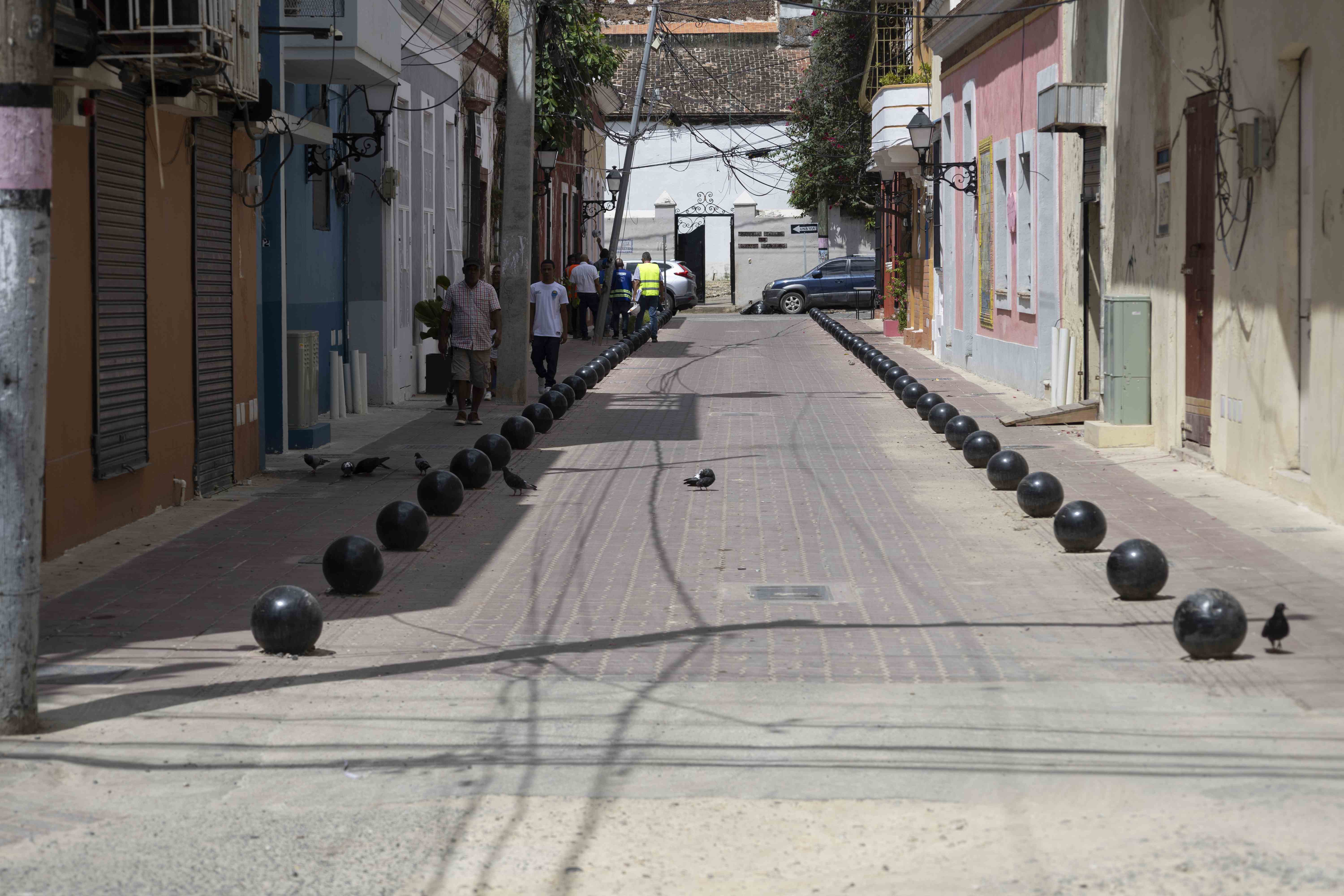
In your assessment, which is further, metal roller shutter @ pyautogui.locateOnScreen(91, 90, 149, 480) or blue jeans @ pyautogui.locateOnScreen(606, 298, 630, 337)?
blue jeans @ pyautogui.locateOnScreen(606, 298, 630, 337)

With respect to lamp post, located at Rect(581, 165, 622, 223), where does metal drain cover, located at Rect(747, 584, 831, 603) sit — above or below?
below

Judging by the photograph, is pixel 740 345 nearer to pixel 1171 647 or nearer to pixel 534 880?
pixel 1171 647

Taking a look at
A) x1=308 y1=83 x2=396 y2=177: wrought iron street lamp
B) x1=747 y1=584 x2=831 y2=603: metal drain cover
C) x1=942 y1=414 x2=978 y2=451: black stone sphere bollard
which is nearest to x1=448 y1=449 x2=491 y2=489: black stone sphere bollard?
x1=747 y1=584 x2=831 y2=603: metal drain cover

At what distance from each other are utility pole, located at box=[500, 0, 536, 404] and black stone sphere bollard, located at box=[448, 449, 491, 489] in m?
7.63

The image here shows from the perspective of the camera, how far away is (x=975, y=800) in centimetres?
503

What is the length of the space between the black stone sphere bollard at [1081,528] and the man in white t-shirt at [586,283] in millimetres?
24445

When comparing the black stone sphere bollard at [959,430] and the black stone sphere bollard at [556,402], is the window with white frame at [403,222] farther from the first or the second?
the black stone sphere bollard at [959,430]

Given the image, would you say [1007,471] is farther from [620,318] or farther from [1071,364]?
[620,318]

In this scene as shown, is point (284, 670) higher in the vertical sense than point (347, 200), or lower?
lower

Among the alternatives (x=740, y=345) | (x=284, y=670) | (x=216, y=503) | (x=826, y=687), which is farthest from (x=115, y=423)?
(x=740, y=345)

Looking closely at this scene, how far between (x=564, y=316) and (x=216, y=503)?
928 inches

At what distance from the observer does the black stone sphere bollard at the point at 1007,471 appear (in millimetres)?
12086

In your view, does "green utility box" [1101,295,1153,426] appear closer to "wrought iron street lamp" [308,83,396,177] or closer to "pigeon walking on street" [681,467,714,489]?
"pigeon walking on street" [681,467,714,489]

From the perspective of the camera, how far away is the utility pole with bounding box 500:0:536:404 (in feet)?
65.9
